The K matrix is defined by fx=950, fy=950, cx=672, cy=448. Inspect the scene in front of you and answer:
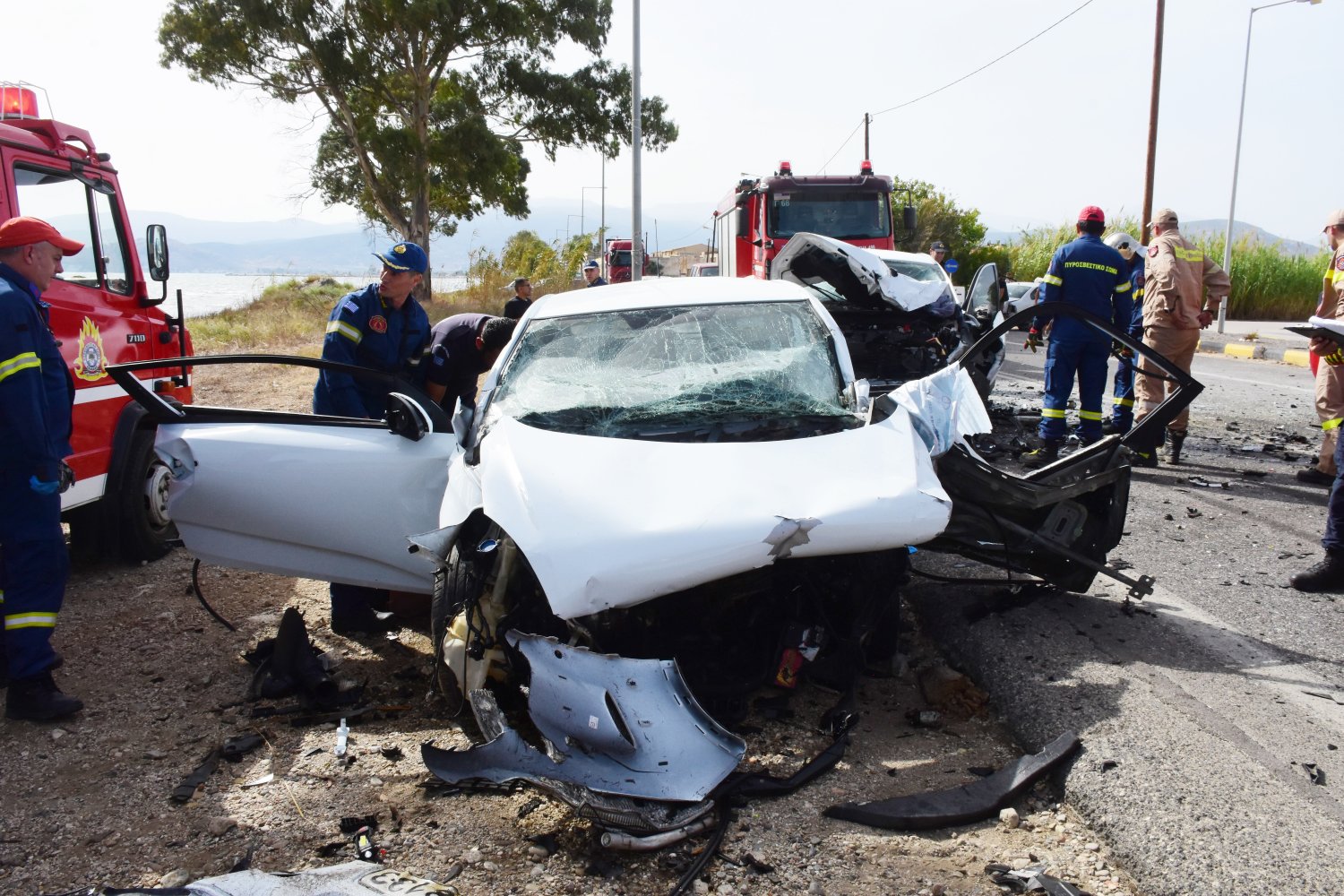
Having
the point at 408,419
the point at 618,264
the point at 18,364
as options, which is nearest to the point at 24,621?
the point at 18,364

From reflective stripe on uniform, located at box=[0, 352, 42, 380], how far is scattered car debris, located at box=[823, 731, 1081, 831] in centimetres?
334

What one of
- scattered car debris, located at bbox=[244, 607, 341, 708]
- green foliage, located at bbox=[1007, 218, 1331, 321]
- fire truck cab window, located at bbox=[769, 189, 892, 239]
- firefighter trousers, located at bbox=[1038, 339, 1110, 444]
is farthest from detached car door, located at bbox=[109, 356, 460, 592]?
green foliage, located at bbox=[1007, 218, 1331, 321]

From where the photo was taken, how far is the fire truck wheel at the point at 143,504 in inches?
218

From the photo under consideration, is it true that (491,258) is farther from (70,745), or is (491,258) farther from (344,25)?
(70,745)

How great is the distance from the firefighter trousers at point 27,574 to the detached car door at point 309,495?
18.5 inches

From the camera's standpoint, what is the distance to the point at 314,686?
12.6 feet

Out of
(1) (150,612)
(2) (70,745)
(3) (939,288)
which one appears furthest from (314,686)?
(3) (939,288)

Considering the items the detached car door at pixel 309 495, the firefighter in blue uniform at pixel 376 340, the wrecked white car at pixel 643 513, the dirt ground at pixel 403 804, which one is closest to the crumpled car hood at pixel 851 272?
the wrecked white car at pixel 643 513

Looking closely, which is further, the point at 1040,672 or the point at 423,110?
the point at 423,110

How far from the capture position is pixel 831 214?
12773 mm

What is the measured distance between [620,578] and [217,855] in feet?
4.70

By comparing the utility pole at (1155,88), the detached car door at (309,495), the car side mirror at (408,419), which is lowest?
the detached car door at (309,495)

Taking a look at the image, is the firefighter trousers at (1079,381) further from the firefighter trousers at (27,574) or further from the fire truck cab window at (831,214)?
the firefighter trousers at (27,574)

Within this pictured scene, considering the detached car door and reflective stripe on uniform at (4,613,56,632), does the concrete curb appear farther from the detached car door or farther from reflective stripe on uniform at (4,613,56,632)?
reflective stripe on uniform at (4,613,56,632)
